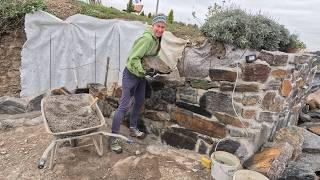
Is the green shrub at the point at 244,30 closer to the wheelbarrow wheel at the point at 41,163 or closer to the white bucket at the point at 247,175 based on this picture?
the white bucket at the point at 247,175

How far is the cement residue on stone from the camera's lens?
3.87 m

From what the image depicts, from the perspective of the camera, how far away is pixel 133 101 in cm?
466

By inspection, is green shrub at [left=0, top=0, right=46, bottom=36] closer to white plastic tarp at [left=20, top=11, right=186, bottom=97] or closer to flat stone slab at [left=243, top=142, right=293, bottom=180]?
white plastic tarp at [left=20, top=11, right=186, bottom=97]

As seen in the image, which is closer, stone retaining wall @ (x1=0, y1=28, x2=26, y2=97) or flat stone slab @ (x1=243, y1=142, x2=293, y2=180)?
flat stone slab @ (x1=243, y1=142, x2=293, y2=180)

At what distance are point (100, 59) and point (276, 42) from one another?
4.54 meters

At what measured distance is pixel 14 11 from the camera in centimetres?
704

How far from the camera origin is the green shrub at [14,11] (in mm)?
7012

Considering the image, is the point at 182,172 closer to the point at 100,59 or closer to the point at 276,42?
the point at 276,42

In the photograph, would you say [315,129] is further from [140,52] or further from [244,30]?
[140,52]

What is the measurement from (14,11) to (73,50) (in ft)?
4.73

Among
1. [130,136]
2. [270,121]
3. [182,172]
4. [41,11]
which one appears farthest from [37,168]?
[41,11]

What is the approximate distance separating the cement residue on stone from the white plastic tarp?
6.88ft

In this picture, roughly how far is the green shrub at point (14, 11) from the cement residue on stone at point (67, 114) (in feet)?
11.3

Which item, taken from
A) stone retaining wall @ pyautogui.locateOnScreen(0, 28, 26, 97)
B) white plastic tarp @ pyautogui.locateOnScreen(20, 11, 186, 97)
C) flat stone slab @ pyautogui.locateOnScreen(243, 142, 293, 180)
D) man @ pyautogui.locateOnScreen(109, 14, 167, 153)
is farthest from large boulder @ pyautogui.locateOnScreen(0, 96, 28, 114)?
flat stone slab @ pyautogui.locateOnScreen(243, 142, 293, 180)
